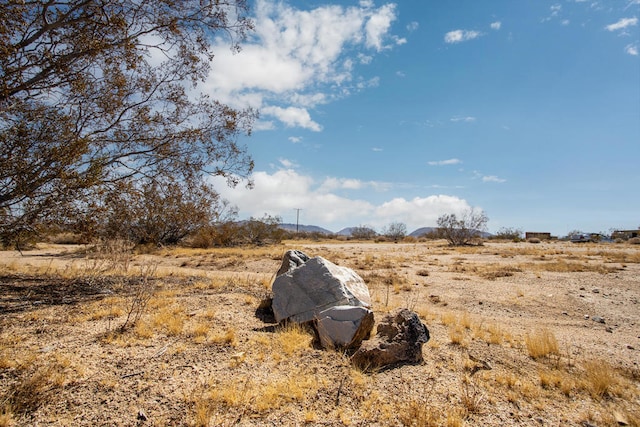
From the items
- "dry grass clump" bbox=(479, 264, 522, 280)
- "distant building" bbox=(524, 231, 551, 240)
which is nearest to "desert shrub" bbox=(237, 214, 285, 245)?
"dry grass clump" bbox=(479, 264, 522, 280)

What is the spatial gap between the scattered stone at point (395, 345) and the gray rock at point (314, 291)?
828mm

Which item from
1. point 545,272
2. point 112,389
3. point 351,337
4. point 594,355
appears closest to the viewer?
point 112,389

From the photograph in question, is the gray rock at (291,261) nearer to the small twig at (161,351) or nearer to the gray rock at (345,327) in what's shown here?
the gray rock at (345,327)

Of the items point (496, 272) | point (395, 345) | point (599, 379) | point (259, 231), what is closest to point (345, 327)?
point (395, 345)

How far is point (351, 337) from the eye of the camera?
206 inches

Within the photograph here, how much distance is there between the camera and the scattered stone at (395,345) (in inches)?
192

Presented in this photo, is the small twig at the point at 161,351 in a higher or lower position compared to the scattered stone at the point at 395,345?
lower

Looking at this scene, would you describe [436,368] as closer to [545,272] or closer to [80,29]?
[80,29]

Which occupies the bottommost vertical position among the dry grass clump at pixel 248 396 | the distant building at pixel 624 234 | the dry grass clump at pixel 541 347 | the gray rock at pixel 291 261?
the dry grass clump at pixel 248 396

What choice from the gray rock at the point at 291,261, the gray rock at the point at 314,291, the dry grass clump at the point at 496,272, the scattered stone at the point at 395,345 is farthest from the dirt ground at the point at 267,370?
the dry grass clump at the point at 496,272

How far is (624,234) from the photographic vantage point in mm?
44656

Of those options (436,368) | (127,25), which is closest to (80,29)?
(127,25)

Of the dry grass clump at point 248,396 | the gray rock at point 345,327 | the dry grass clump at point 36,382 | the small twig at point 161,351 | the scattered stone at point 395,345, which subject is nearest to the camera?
the dry grass clump at point 36,382

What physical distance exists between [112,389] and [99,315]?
9.76ft
